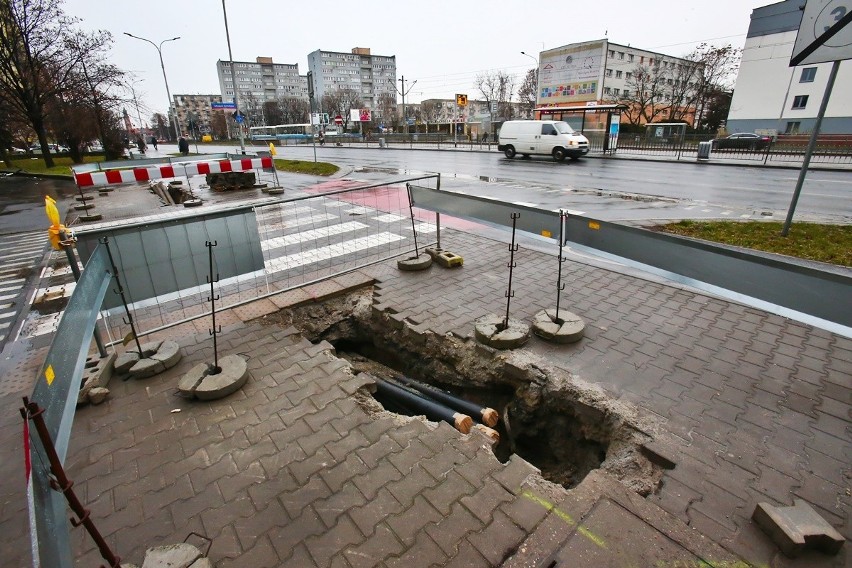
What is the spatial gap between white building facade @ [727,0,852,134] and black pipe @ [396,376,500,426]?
58782 millimetres

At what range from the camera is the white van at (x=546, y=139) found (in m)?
24.2

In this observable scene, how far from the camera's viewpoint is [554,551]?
2.14 metres

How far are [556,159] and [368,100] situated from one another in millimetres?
124264

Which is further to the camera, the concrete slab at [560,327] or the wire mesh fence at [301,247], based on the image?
the wire mesh fence at [301,247]

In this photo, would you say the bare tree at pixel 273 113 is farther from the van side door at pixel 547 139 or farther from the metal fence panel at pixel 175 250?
the metal fence panel at pixel 175 250

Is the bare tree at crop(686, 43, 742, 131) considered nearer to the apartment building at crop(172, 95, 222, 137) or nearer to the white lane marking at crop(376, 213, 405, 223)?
the white lane marking at crop(376, 213, 405, 223)

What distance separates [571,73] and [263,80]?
110 m

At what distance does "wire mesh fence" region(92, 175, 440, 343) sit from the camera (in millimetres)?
4695

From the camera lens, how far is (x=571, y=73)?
63344mm

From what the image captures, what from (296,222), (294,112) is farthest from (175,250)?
(294,112)

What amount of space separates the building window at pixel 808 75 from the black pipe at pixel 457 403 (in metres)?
61.4

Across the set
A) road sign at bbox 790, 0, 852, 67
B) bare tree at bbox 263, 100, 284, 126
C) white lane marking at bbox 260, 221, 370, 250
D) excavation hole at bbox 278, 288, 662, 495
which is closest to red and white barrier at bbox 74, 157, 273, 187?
white lane marking at bbox 260, 221, 370, 250

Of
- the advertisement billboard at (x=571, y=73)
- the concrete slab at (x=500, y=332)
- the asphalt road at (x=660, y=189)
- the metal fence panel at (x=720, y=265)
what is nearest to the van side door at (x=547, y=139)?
the asphalt road at (x=660, y=189)

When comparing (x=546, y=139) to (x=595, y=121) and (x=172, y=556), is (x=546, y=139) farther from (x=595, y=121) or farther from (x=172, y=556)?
(x=172, y=556)
